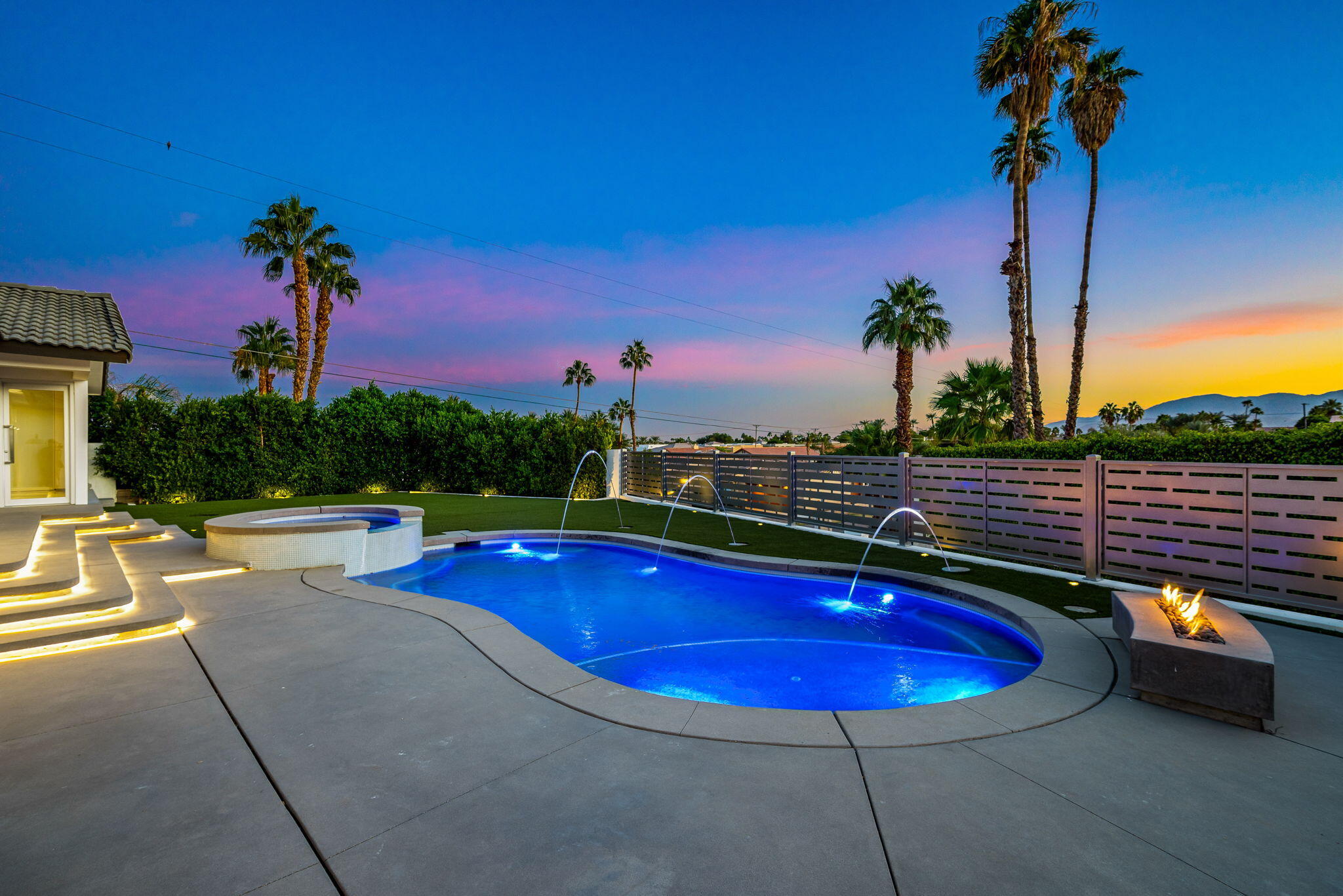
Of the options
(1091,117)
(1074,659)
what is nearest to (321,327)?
(1074,659)

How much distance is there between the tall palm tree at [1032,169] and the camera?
63.6 ft

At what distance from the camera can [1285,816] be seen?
2.05m

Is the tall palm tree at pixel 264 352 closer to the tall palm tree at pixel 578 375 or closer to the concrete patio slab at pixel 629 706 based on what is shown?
the tall palm tree at pixel 578 375

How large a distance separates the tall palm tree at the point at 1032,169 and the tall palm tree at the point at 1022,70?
2.18 meters

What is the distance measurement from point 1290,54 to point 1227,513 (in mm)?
11879

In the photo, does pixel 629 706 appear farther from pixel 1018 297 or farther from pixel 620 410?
pixel 620 410

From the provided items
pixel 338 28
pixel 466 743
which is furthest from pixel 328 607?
pixel 338 28

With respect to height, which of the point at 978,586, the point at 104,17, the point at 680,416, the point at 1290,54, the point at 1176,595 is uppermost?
the point at 104,17

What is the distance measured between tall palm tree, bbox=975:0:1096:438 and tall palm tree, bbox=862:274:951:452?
4.46 m

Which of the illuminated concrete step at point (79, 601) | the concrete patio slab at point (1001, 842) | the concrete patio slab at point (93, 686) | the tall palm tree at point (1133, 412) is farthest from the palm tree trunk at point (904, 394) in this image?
the tall palm tree at point (1133, 412)

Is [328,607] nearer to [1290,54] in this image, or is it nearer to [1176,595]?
[1176,595]

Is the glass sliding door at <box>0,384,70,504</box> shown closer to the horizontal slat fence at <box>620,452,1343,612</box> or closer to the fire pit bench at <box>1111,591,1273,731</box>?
the horizontal slat fence at <box>620,452,1343,612</box>

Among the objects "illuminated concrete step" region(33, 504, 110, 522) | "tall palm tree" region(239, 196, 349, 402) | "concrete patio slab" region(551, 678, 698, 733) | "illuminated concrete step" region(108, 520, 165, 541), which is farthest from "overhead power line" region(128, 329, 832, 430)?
"concrete patio slab" region(551, 678, 698, 733)

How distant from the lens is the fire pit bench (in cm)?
269
